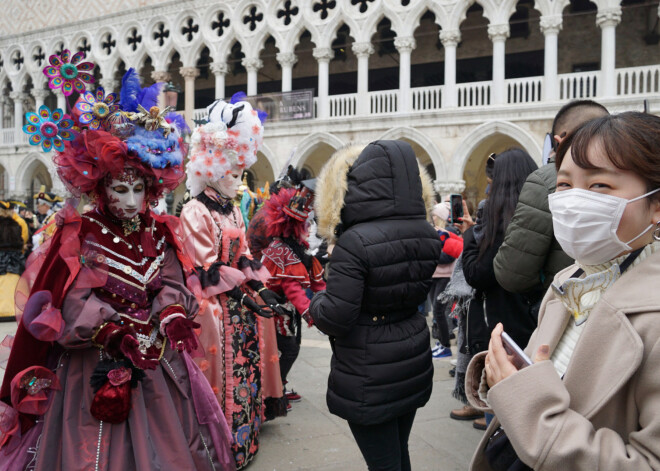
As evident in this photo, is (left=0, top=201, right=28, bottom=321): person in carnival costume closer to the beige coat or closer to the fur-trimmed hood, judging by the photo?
the fur-trimmed hood

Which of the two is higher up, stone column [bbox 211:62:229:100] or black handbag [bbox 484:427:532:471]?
stone column [bbox 211:62:229:100]

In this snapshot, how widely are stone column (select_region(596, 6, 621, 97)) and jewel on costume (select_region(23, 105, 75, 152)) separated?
13.6 meters

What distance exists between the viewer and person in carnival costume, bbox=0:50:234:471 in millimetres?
2246

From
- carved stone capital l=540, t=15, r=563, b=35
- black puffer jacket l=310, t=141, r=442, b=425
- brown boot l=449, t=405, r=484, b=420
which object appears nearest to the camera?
black puffer jacket l=310, t=141, r=442, b=425

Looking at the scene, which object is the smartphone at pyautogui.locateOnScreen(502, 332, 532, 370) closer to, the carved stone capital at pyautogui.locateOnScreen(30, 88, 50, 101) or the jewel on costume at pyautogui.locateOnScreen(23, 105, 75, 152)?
the jewel on costume at pyautogui.locateOnScreen(23, 105, 75, 152)

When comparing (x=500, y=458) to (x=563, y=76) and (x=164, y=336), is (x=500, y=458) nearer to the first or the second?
(x=164, y=336)

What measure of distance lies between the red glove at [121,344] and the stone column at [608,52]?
13764mm

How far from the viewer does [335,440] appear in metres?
3.64

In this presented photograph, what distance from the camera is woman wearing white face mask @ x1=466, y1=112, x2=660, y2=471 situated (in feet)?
3.70

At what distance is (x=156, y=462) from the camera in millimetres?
2314

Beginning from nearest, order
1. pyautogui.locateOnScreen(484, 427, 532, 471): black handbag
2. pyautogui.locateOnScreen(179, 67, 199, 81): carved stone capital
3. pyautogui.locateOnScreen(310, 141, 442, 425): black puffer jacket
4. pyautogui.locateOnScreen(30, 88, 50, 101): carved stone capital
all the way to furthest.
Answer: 1. pyautogui.locateOnScreen(484, 427, 532, 471): black handbag
2. pyautogui.locateOnScreen(310, 141, 442, 425): black puffer jacket
3. pyautogui.locateOnScreen(179, 67, 199, 81): carved stone capital
4. pyautogui.locateOnScreen(30, 88, 50, 101): carved stone capital

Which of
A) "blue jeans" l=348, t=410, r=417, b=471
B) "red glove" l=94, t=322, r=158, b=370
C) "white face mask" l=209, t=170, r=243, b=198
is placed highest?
"white face mask" l=209, t=170, r=243, b=198

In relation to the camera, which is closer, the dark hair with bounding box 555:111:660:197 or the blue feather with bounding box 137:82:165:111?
the dark hair with bounding box 555:111:660:197

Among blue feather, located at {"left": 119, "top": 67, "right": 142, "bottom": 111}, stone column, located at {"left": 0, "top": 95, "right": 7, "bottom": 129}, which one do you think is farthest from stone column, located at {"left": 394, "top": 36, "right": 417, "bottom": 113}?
stone column, located at {"left": 0, "top": 95, "right": 7, "bottom": 129}
